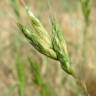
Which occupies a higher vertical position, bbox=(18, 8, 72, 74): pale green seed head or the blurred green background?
bbox=(18, 8, 72, 74): pale green seed head

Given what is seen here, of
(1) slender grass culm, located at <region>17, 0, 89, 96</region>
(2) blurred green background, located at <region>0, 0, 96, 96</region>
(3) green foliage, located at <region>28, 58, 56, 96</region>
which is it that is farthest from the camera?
(2) blurred green background, located at <region>0, 0, 96, 96</region>

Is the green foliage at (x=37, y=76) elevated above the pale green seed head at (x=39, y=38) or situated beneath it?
situated beneath

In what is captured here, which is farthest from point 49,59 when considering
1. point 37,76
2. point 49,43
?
point 49,43

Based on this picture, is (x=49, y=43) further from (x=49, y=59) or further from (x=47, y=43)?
(x=49, y=59)

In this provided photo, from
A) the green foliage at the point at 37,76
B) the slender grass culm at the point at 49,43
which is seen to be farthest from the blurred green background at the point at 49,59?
the slender grass culm at the point at 49,43

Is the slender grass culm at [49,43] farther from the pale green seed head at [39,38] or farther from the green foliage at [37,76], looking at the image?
the green foliage at [37,76]

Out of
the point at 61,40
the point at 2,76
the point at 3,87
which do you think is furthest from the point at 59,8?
the point at 61,40

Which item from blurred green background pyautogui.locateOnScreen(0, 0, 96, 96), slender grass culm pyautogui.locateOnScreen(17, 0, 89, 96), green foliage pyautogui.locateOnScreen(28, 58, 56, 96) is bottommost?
blurred green background pyautogui.locateOnScreen(0, 0, 96, 96)

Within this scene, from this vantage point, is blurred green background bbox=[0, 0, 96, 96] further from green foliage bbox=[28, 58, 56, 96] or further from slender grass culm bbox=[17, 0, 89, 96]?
slender grass culm bbox=[17, 0, 89, 96]

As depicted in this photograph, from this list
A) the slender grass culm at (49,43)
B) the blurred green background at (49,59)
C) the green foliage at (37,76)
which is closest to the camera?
the slender grass culm at (49,43)

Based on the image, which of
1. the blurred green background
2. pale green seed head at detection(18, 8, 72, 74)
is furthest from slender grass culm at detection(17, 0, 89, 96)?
the blurred green background

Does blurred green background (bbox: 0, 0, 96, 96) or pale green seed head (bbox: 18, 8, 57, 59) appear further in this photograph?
blurred green background (bbox: 0, 0, 96, 96)
